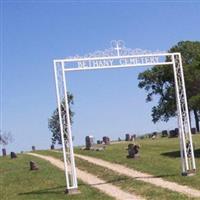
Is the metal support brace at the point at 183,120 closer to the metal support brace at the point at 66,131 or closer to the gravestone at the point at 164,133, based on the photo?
the metal support brace at the point at 66,131

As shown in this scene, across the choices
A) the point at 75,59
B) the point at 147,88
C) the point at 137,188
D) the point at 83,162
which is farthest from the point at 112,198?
the point at 147,88

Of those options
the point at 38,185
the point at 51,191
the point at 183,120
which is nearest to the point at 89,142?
the point at 38,185

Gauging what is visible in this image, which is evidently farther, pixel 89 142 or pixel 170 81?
pixel 170 81

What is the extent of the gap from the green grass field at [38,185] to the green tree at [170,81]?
118ft

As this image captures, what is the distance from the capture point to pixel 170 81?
73812mm

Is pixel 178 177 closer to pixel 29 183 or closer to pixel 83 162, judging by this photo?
pixel 29 183

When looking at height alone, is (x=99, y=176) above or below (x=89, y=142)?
below

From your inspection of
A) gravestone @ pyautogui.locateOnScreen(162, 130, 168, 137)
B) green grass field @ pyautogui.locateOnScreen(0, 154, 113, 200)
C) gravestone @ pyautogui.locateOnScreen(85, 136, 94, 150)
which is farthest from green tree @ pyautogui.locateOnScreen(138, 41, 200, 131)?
green grass field @ pyautogui.locateOnScreen(0, 154, 113, 200)

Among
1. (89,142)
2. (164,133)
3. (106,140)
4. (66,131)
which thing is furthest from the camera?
(164,133)

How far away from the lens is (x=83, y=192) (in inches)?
925

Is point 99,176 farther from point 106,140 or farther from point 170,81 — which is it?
point 170,81

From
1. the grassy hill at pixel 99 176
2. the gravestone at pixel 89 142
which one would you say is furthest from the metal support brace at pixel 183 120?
the gravestone at pixel 89 142

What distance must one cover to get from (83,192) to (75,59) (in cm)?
563

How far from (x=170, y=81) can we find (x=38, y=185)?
48487 mm
